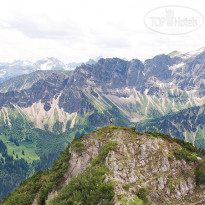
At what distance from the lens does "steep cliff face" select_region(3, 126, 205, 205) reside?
51438 millimetres

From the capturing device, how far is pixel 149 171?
63.0m

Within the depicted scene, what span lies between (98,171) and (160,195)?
20790mm

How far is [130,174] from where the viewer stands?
2373 inches

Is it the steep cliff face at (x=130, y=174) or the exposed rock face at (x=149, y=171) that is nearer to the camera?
the steep cliff face at (x=130, y=174)

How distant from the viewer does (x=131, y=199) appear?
47.9 metres

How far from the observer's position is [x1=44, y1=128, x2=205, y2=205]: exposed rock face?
54244mm

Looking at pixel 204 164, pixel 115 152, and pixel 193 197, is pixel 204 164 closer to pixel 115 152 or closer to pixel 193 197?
pixel 193 197

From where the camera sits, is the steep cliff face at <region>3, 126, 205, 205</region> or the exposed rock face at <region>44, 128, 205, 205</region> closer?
the steep cliff face at <region>3, 126, 205, 205</region>

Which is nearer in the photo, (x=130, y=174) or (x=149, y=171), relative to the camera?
(x=130, y=174)

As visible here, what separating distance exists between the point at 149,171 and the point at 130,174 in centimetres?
778

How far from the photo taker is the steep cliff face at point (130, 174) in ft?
169

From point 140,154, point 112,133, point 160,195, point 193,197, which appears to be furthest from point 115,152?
point 193,197

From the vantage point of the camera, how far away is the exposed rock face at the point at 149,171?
54244mm

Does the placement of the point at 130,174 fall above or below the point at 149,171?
above
